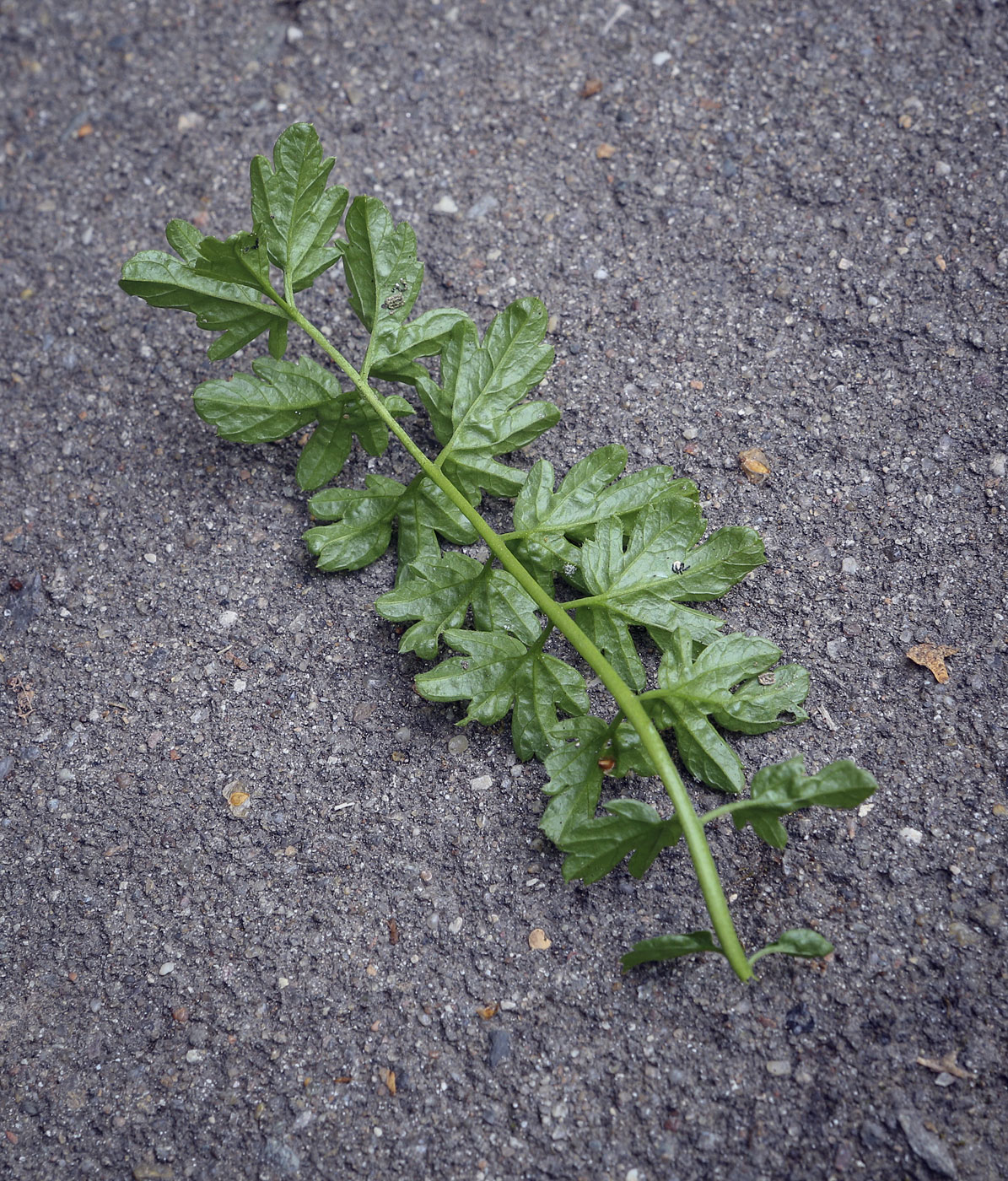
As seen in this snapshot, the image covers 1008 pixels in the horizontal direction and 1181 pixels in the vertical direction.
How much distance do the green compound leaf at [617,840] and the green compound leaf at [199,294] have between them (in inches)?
46.2

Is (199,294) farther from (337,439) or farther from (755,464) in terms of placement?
(755,464)

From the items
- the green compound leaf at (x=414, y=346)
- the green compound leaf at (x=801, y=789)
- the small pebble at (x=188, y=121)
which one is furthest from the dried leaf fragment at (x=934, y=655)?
the small pebble at (x=188, y=121)

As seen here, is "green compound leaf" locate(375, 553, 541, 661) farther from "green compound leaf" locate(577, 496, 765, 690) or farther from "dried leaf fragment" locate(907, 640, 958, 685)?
"dried leaf fragment" locate(907, 640, 958, 685)

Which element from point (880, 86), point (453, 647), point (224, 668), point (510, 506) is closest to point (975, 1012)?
point (453, 647)

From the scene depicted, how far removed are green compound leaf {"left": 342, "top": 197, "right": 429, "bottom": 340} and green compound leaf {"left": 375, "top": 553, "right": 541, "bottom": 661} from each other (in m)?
0.45

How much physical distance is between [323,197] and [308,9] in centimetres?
125

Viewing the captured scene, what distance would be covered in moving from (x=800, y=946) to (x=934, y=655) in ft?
2.21

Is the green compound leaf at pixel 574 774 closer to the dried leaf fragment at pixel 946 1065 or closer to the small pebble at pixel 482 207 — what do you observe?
the dried leaf fragment at pixel 946 1065

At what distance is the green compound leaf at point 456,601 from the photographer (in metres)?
1.84

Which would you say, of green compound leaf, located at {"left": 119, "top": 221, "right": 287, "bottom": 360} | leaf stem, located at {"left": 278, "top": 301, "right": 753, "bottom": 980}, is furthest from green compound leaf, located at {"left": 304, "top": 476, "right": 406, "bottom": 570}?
green compound leaf, located at {"left": 119, "top": 221, "right": 287, "bottom": 360}

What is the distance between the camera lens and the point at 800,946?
1.52 meters

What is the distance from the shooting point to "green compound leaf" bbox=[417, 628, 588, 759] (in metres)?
1.77

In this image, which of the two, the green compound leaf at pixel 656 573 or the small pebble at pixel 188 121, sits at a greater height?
the small pebble at pixel 188 121

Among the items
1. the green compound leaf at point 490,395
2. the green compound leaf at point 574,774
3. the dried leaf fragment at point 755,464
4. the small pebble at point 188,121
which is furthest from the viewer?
the small pebble at point 188,121
